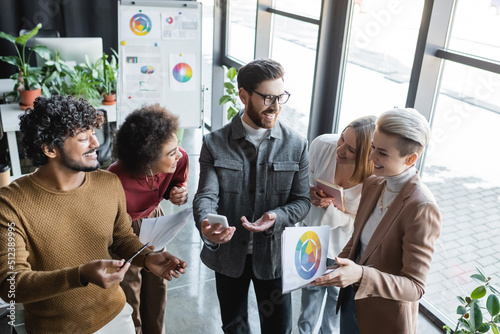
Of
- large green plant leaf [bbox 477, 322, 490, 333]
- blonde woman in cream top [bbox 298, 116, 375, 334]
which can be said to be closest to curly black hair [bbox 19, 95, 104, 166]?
blonde woman in cream top [bbox 298, 116, 375, 334]

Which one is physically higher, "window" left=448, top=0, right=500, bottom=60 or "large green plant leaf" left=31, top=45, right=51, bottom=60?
"window" left=448, top=0, right=500, bottom=60

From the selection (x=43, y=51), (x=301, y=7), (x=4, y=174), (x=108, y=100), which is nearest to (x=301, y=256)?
(x=4, y=174)

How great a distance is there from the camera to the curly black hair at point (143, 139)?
205 centimetres

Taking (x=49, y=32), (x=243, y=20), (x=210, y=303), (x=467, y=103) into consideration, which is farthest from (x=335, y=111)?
(x=49, y=32)

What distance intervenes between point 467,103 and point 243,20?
3.36 metres

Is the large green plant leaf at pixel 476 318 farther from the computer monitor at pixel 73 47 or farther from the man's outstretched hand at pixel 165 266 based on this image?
the computer monitor at pixel 73 47

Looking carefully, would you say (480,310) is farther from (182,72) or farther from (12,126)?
(12,126)

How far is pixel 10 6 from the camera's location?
5.99 m

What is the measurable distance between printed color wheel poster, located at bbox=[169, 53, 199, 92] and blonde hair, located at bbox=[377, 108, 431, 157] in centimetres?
266

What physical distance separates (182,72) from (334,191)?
7.72 ft

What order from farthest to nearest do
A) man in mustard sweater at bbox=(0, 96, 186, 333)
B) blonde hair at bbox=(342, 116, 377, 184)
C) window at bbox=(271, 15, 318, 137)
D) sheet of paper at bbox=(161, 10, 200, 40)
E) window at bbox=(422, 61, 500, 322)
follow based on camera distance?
window at bbox=(271, 15, 318, 137) < sheet of paper at bbox=(161, 10, 200, 40) < window at bbox=(422, 61, 500, 322) < blonde hair at bbox=(342, 116, 377, 184) < man in mustard sweater at bbox=(0, 96, 186, 333)

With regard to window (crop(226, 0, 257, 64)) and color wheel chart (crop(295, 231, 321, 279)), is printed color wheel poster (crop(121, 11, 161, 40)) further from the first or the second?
color wheel chart (crop(295, 231, 321, 279))

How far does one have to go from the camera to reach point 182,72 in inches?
157

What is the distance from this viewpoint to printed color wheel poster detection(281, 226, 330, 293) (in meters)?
1.69
